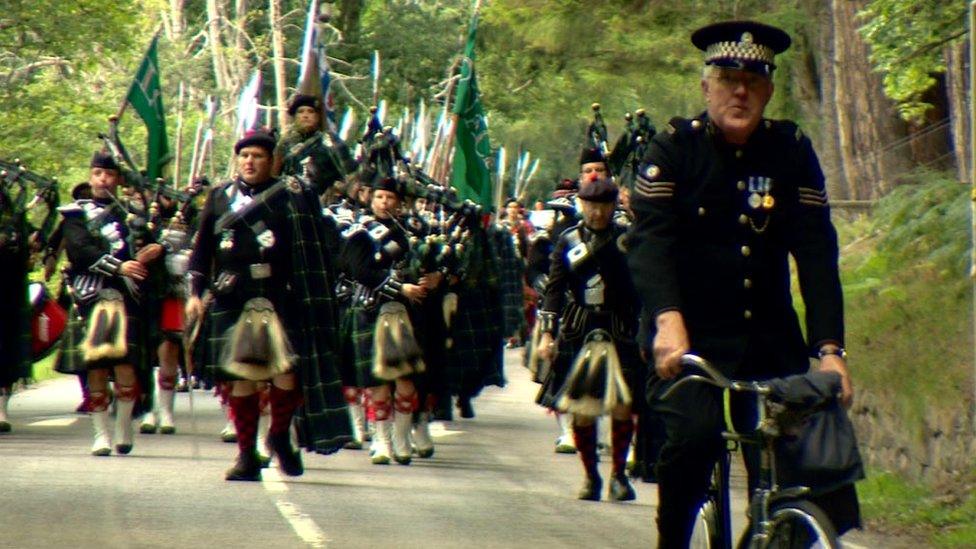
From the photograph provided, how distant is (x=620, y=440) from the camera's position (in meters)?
11.7

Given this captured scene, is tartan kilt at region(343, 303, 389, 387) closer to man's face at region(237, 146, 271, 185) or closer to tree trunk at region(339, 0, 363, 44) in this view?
man's face at region(237, 146, 271, 185)

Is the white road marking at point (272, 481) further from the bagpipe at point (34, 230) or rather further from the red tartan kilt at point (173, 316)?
the bagpipe at point (34, 230)

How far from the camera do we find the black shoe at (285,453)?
1159 cm

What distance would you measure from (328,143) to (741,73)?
708 centimetres

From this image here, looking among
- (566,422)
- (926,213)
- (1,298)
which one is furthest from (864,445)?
(1,298)

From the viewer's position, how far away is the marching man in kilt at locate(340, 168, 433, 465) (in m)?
13.8

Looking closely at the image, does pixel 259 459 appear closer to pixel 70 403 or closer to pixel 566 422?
pixel 566 422

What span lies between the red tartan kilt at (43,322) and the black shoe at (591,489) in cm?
672

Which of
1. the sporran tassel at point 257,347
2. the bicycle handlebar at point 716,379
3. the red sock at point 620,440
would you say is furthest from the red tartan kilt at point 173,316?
the bicycle handlebar at point 716,379

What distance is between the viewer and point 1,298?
16.4 metres

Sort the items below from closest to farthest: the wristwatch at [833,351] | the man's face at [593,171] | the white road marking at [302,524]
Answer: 1. the wristwatch at [833,351]
2. the white road marking at [302,524]
3. the man's face at [593,171]

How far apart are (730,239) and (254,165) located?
587cm

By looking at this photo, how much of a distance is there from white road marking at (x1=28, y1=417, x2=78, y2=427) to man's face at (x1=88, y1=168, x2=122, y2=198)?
3009mm

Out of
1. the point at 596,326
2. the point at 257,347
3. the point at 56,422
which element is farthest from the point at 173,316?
the point at 596,326
